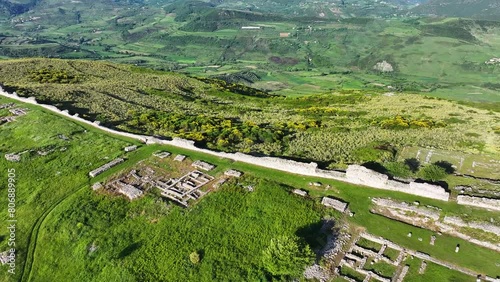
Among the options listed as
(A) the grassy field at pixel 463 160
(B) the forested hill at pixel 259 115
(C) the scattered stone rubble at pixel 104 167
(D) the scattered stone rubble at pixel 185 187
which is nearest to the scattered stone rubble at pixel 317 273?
(D) the scattered stone rubble at pixel 185 187

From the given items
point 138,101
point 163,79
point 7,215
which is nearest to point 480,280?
point 7,215

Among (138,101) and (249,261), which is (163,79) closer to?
(138,101)

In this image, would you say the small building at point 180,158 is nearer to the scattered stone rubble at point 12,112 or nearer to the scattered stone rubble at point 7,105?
the scattered stone rubble at point 12,112

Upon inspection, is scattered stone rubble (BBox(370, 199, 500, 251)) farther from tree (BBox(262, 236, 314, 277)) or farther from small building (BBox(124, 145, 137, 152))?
small building (BBox(124, 145, 137, 152))

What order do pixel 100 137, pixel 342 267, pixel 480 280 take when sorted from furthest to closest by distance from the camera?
pixel 100 137 < pixel 342 267 < pixel 480 280

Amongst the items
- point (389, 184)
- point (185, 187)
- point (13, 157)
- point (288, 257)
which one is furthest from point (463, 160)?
point (13, 157)

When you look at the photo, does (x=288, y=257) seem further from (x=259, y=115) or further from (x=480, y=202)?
(x=259, y=115)
